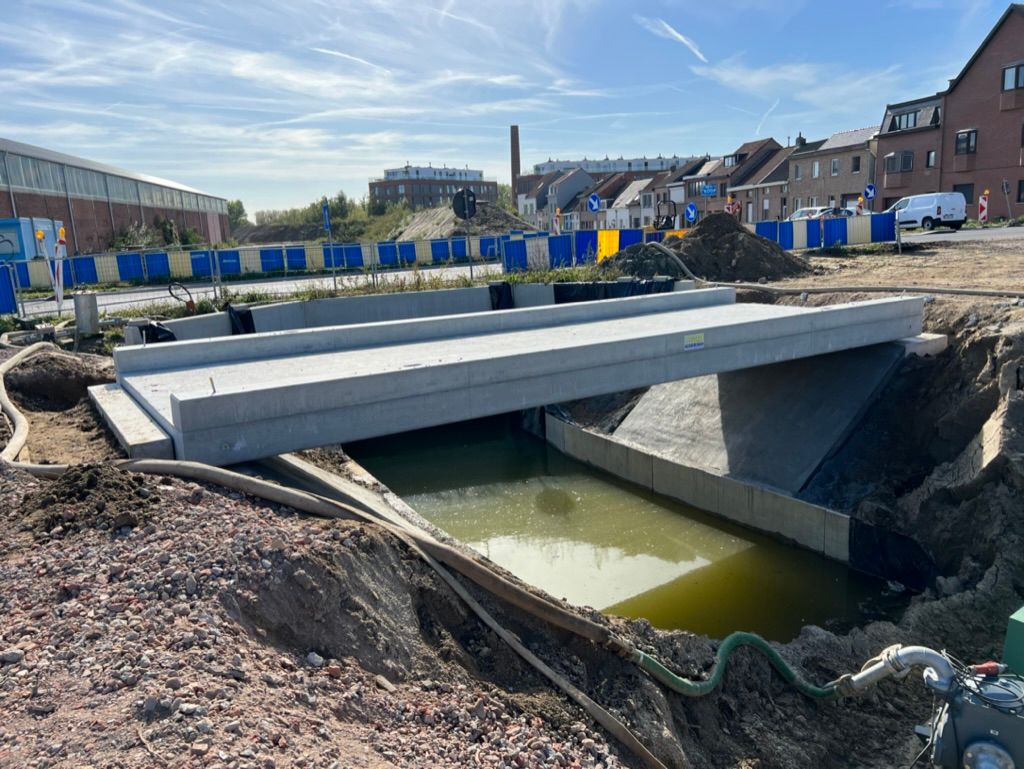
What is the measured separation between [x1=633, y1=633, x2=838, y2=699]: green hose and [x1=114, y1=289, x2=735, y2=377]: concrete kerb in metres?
6.39

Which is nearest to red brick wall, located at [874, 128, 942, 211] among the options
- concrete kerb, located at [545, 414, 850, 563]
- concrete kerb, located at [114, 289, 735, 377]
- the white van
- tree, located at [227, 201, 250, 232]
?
the white van

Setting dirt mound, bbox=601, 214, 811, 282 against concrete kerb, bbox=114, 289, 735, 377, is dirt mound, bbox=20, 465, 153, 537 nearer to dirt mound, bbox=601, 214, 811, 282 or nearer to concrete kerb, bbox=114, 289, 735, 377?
concrete kerb, bbox=114, 289, 735, 377

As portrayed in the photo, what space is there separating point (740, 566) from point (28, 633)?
999cm

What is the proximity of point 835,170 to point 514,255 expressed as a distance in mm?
36744

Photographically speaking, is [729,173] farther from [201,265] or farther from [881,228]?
[201,265]

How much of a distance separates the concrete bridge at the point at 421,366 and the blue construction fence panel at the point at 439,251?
20257 mm

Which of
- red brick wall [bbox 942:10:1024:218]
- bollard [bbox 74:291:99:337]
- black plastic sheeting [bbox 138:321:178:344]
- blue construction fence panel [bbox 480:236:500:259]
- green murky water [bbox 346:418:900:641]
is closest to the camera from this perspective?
green murky water [bbox 346:418:900:641]

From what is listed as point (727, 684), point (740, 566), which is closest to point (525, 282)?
point (740, 566)

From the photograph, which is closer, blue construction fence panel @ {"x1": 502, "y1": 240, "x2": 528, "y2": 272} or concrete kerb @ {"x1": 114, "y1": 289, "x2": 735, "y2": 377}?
concrete kerb @ {"x1": 114, "y1": 289, "x2": 735, "y2": 377}

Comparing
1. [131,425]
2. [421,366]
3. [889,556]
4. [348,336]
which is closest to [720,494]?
[889,556]

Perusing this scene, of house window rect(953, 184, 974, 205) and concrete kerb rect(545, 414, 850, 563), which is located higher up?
house window rect(953, 184, 974, 205)

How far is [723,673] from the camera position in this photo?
6.53 metres

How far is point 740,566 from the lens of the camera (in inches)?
462

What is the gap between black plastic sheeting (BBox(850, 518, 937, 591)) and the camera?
1037 centimetres
